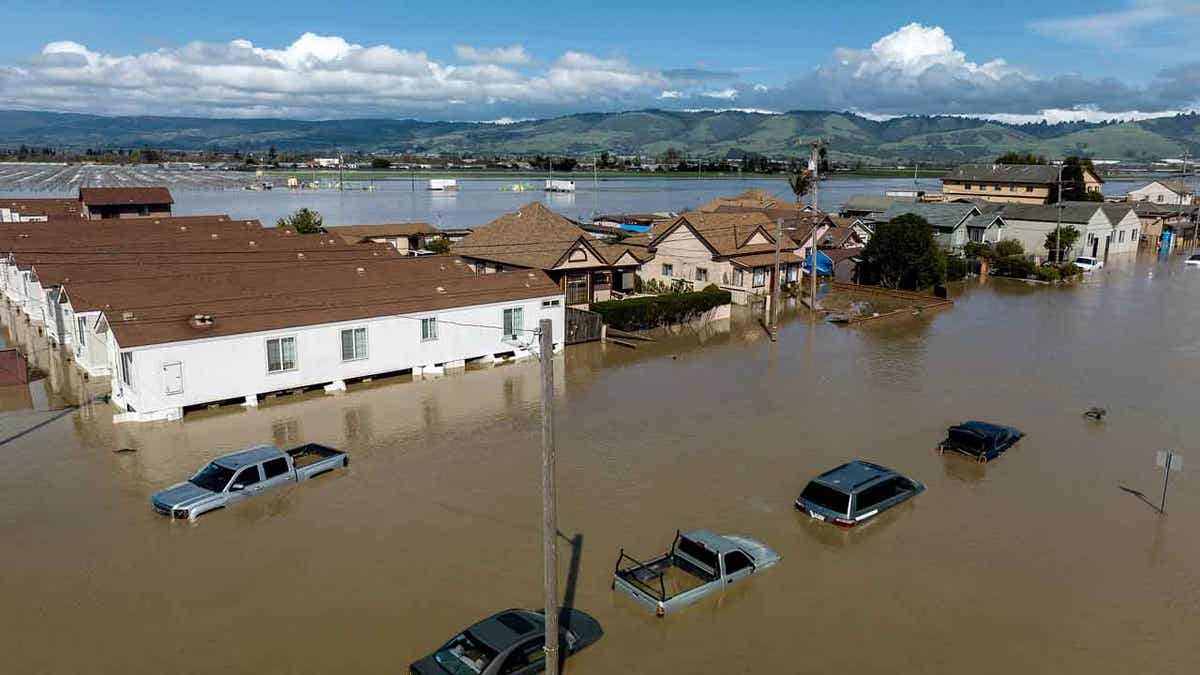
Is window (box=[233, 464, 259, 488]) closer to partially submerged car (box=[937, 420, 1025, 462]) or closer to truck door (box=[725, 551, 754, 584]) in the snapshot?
truck door (box=[725, 551, 754, 584])

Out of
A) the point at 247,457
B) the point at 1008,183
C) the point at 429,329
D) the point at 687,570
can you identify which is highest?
the point at 1008,183

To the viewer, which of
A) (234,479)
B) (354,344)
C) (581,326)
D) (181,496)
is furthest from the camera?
(581,326)

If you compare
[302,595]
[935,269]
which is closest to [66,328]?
[302,595]

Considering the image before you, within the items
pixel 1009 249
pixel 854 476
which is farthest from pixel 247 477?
pixel 1009 249

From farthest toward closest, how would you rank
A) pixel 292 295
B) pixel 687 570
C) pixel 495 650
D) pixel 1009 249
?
pixel 1009 249 < pixel 292 295 < pixel 687 570 < pixel 495 650

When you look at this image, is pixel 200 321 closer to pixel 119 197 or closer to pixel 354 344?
pixel 354 344

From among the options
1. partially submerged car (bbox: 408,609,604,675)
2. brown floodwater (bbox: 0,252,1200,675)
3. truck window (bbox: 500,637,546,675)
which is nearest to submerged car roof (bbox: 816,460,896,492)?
brown floodwater (bbox: 0,252,1200,675)
